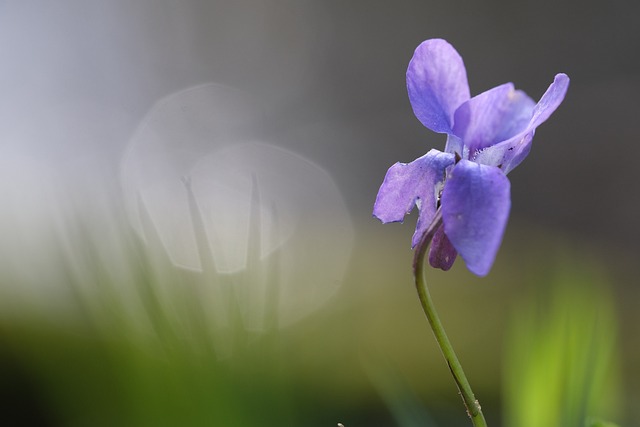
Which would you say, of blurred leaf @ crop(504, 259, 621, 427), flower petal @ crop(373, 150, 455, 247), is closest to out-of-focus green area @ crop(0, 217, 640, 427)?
blurred leaf @ crop(504, 259, 621, 427)

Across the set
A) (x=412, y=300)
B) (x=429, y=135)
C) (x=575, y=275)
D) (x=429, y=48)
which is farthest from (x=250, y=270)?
(x=429, y=135)

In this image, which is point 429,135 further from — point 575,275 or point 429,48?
point 429,48

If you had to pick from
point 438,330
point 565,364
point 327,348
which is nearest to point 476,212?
point 438,330

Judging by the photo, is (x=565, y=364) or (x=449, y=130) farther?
(x=565, y=364)

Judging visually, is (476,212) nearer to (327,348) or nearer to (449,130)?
(449,130)

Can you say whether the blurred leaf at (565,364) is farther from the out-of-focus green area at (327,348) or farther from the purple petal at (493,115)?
the purple petal at (493,115)

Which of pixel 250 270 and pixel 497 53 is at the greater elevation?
pixel 497 53
